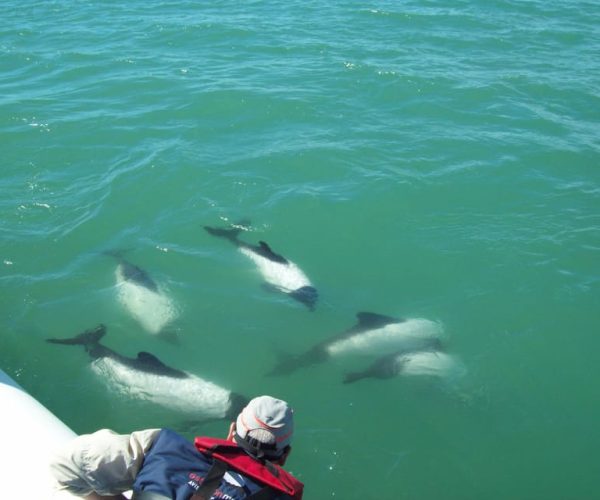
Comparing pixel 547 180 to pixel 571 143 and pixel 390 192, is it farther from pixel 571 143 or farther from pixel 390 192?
pixel 390 192

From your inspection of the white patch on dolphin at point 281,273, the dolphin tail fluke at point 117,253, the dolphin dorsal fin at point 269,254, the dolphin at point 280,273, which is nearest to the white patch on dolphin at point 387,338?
the dolphin at point 280,273

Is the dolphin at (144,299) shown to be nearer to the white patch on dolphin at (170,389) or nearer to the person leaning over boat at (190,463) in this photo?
the white patch on dolphin at (170,389)

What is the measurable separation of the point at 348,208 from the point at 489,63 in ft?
27.8

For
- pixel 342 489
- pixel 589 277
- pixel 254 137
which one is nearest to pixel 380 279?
pixel 589 277

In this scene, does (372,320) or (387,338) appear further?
(372,320)

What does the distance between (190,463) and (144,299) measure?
21.3 feet

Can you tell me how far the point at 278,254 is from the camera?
463 inches

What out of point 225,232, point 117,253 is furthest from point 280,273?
point 117,253

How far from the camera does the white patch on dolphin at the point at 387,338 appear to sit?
983 centimetres

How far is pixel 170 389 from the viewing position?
29.6ft

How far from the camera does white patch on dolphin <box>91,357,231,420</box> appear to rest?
874 centimetres

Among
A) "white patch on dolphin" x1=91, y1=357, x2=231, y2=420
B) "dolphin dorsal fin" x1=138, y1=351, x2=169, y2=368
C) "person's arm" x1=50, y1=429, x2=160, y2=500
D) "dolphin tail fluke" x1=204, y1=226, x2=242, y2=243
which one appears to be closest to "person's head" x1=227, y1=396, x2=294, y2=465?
"person's arm" x1=50, y1=429, x2=160, y2=500

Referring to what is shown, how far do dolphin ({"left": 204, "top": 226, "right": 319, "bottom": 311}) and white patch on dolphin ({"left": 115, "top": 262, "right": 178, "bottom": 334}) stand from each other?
1.76 m

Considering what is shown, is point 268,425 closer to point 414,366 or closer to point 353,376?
point 353,376
